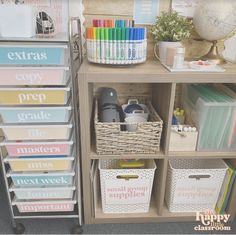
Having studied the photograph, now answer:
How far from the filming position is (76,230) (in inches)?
49.6

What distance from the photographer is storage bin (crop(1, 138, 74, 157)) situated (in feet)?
3.55

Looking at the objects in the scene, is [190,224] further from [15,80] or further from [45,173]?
[15,80]

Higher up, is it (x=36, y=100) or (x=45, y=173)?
(x=36, y=100)

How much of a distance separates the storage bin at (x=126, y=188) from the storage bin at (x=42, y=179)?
0.55 feet

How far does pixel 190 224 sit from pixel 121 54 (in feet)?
3.33

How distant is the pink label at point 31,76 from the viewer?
0.96 meters

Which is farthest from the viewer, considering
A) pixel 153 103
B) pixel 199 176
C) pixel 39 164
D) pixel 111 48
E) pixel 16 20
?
pixel 153 103

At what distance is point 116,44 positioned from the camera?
1011 millimetres

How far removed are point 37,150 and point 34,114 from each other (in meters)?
0.18

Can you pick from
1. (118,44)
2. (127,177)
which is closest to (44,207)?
(127,177)

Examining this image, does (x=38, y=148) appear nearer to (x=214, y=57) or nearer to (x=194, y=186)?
(x=194, y=186)

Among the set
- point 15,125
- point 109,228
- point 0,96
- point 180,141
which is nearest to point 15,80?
point 0,96

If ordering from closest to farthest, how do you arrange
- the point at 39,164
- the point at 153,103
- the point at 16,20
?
the point at 16,20, the point at 39,164, the point at 153,103

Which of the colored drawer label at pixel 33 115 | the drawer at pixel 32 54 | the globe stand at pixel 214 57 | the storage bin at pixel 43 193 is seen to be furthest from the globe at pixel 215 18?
the storage bin at pixel 43 193
